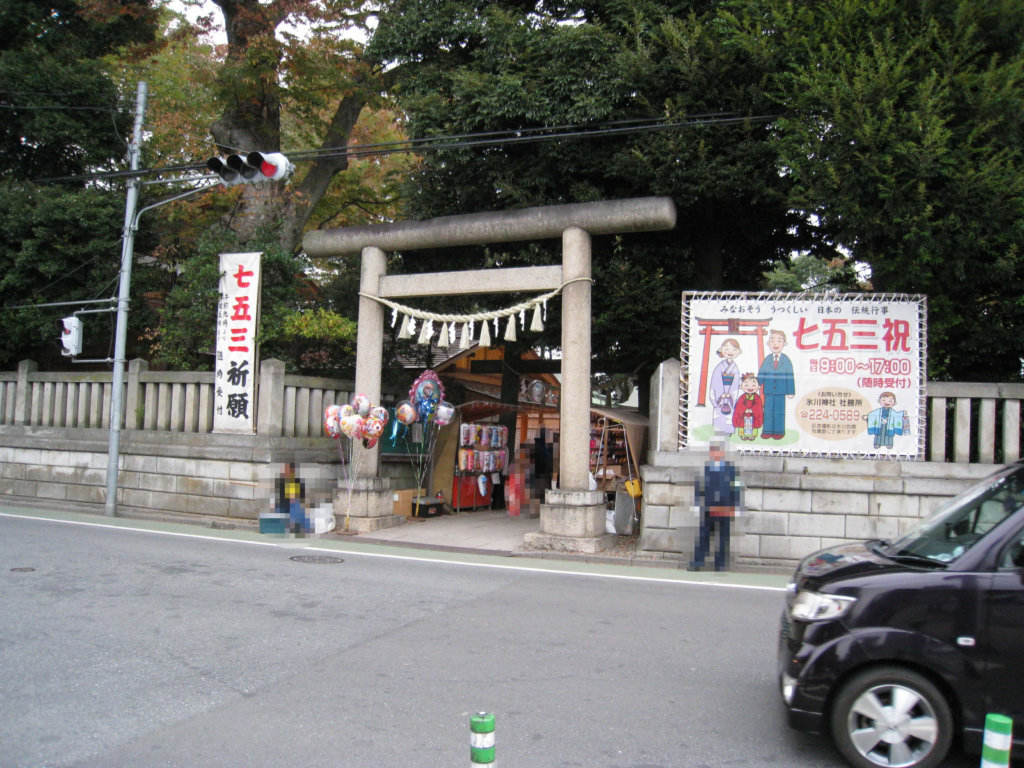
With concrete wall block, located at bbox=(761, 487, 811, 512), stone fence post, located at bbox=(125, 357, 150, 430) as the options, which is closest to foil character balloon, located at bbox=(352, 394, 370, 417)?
stone fence post, located at bbox=(125, 357, 150, 430)

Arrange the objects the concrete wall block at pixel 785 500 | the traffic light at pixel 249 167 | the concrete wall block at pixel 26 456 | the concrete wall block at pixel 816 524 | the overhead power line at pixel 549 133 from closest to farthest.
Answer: the concrete wall block at pixel 816 524 → the concrete wall block at pixel 785 500 → the traffic light at pixel 249 167 → the overhead power line at pixel 549 133 → the concrete wall block at pixel 26 456

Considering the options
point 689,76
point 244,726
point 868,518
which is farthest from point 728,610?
point 689,76

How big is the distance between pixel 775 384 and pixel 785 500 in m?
1.67

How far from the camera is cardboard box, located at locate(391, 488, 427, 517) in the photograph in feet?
49.1

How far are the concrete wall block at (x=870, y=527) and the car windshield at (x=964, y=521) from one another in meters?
6.20

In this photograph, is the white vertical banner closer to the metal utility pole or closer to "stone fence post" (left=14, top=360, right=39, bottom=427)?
the metal utility pole

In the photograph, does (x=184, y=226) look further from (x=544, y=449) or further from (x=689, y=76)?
(x=689, y=76)

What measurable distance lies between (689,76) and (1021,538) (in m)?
9.82

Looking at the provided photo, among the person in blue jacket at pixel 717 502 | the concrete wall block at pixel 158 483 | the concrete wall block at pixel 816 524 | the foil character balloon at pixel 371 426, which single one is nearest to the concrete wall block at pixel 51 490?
the concrete wall block at pixel 158 483

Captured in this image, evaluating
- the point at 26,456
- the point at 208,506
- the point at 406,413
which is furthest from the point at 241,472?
the point at 26,456

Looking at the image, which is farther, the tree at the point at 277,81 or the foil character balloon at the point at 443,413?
the tree at the point at 277,81

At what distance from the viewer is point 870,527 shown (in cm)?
1080

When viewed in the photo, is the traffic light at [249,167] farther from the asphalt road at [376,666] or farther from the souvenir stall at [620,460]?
the souvenir stall at [620,460]

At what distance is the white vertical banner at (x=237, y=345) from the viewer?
14.4 meters
